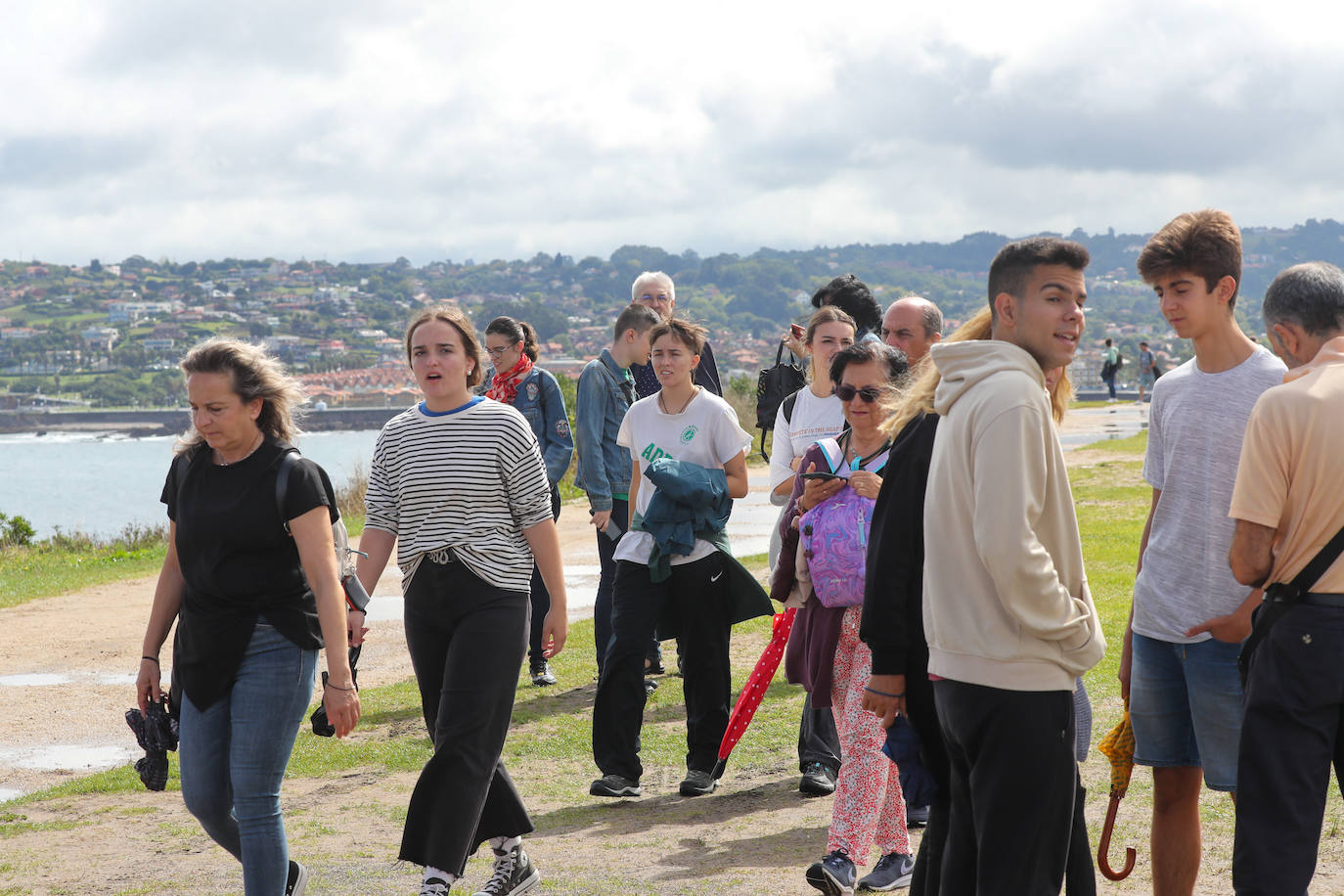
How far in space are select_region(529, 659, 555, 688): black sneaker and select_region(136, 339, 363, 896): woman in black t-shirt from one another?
15.2ft

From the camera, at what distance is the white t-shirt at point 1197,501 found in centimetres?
378

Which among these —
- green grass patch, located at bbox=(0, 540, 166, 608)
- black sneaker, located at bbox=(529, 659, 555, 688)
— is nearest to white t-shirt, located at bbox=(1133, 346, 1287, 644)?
black sneaker, located at bbox=(529, 659, 555, 688)

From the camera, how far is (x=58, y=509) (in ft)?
108

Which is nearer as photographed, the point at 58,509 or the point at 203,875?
the point at 203,875

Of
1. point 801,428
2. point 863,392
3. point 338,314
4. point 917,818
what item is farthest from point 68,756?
point 338,314

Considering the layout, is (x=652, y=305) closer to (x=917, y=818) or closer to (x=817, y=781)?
(x=817, y=781)

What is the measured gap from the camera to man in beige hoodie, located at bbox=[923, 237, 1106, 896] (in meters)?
2.97

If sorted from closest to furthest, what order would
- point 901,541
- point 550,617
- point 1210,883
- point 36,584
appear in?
point 901,541
point 1210,883
point 550,617
point 36,584

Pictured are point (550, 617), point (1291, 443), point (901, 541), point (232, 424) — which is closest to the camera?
point (1291, 443)

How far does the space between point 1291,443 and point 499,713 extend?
8.97 ft

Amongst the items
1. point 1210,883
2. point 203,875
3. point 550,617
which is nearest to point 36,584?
point 203,875

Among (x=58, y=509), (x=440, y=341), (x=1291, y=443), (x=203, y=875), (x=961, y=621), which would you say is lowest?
(x=58, y=509)

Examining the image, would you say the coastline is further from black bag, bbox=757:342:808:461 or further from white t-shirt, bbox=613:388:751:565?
white t-shirt, bbox=613:388:751:565

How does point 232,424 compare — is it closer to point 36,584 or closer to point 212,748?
point 212,748
